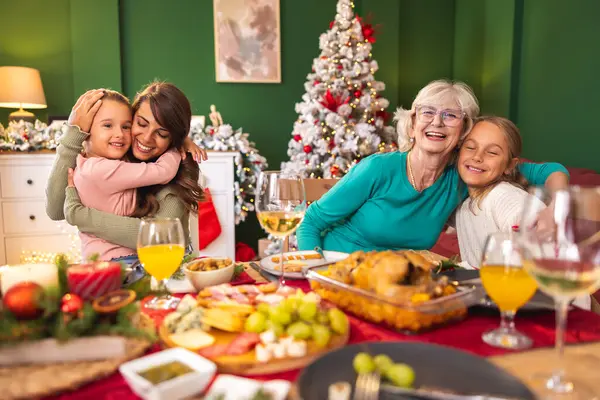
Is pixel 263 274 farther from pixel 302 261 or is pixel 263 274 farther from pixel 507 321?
pixel 507 321

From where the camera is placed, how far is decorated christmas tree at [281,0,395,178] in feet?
14.4

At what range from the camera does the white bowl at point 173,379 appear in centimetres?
61

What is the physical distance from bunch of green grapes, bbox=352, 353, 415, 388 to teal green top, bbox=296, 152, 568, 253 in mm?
1201

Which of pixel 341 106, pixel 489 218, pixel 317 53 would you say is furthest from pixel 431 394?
pixel 317 53

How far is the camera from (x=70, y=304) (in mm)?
742

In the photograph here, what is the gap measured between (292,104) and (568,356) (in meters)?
4.63

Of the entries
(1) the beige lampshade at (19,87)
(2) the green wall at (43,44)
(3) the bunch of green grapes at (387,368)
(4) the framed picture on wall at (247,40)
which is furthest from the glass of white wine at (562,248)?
(2) the green wall at (43,44)

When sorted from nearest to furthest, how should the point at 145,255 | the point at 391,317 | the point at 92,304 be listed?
1. the point at 92,304
2. the point at 391,317
3. the point at 145,255

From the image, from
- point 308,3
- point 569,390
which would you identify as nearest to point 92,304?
point 569,390

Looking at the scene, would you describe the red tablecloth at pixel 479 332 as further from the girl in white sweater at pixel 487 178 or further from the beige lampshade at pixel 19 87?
the beige lampshade at pixel 19 87

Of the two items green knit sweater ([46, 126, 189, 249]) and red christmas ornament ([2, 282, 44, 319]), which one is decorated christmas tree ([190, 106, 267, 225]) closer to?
green knit sweater ([46, 126, 189, 249])

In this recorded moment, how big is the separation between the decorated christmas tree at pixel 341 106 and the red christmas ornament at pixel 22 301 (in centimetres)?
376

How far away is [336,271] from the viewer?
3.26 feet

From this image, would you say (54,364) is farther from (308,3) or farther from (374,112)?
(308,3)
